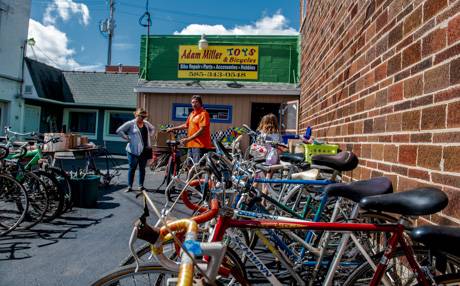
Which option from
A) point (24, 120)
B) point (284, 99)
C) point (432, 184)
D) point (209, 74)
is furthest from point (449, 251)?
point (24, 120)

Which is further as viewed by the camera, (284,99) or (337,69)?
(284,99)

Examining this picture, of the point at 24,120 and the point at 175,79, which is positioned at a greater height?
the point at 175,79

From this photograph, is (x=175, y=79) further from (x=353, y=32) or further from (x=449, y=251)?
(x=449, y=251)

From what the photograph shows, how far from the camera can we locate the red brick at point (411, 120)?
2176 millimetres

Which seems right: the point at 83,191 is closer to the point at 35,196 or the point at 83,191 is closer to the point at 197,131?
the point at 35,196

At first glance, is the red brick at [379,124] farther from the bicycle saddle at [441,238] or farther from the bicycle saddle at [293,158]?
the bicycle saddle at [441,238]

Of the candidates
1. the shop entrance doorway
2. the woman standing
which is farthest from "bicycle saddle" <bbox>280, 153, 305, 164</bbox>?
the shop entrance doorway

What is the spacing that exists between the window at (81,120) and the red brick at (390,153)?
17610 millimetres

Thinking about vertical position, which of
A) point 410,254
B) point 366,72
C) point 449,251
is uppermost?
point 366,72

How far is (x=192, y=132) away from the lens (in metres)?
6.01

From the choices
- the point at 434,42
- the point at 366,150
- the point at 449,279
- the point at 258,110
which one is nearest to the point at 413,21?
the point at 434,42

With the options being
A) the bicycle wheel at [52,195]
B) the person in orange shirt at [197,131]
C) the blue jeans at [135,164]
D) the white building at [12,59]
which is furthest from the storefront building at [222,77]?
the white building at [12,59]

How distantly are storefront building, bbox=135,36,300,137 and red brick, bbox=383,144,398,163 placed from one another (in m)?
8.22

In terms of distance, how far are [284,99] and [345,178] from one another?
283 inches
